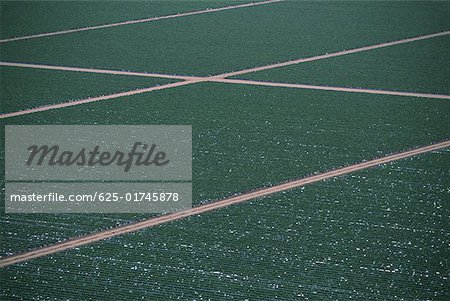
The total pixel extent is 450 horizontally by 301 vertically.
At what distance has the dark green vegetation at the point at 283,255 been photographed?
2203 millimetres

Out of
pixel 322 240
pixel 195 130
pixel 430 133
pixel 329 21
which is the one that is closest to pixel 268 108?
pixel 195 130

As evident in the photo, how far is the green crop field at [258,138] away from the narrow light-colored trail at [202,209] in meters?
0.03

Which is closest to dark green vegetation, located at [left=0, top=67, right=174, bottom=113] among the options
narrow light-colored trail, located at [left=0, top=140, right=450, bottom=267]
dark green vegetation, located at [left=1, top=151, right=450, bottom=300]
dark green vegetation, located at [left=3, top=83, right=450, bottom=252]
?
dark green vegetation, located at [left=3, top=83, right=450, bottom=252]

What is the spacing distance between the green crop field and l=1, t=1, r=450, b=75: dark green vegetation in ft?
0.06

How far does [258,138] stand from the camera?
11.2 ft

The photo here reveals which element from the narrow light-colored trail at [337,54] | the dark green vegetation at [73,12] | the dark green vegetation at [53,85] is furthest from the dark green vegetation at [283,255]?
the dark green vegetation at [73,12]

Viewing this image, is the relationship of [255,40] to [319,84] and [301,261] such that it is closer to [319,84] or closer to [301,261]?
[319,84]

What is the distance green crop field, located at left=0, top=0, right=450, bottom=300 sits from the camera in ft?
7.50

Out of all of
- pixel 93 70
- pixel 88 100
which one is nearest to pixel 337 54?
pixel 93 70

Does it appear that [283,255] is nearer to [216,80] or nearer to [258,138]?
[258,138]

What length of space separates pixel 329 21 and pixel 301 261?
3660 mm

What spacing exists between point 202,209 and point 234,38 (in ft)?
8.69

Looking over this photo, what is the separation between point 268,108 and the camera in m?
3.80

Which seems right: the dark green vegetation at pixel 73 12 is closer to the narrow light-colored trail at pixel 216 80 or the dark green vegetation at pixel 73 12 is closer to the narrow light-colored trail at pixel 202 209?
the narrow light-colored trail at pixel 216 80
